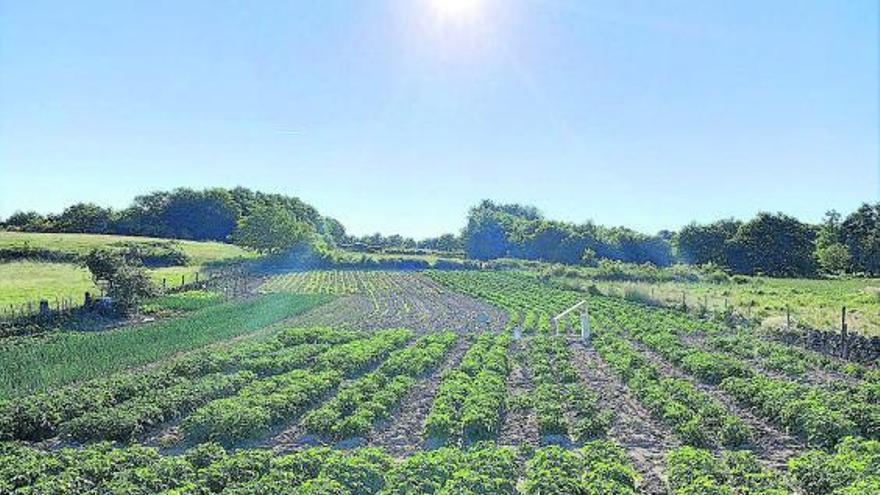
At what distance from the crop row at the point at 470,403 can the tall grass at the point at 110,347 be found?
43.0 ft

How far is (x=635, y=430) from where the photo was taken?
701 inches

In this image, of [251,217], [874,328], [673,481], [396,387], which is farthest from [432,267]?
[673,481]

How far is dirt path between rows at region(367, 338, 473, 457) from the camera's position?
54.9 feet

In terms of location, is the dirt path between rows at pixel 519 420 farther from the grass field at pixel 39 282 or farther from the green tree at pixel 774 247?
the green tree at pixel 774 247

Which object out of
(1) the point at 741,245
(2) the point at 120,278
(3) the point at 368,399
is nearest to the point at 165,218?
(2) the point at 120,278

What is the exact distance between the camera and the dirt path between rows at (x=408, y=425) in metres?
16.7

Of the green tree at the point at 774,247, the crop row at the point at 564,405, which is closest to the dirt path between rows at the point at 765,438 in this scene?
the crop row at the point at 564,405

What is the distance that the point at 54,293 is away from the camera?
1914 inches

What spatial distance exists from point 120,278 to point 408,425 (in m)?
31.3

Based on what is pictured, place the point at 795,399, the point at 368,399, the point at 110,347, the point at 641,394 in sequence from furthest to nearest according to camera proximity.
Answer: the point at 110,347
the point at 641,394
the point at 368,399
the point at 795,399

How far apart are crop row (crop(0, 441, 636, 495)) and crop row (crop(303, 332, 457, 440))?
9.97 ft

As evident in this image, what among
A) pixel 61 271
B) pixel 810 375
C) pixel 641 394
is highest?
pixel 61 271

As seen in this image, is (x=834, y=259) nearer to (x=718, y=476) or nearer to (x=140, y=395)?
(x=718, y=476)

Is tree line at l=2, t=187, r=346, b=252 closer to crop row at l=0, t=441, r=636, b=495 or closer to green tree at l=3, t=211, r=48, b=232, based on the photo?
green tree at l=3, t=211, r=48, b=232
